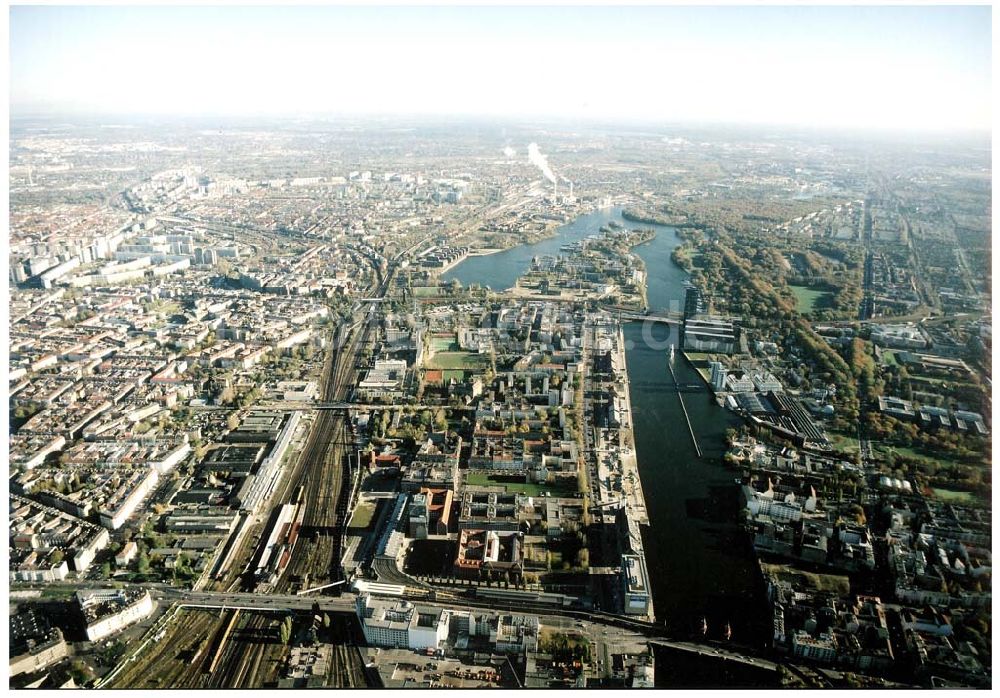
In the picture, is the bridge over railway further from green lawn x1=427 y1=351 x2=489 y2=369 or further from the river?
green lawn x1=427 y1=351 x2=489 y2=369

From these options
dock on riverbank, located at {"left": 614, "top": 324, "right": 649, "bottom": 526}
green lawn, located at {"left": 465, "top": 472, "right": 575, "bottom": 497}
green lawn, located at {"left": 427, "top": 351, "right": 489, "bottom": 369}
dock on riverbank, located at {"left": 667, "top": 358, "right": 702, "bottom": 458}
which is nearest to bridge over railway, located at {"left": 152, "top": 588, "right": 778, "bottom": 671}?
dock on riverbank, located at {"left": 614, "top": 324, "right": 649, "bottom": 526}

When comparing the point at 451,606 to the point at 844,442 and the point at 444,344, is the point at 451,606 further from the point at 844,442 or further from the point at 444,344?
the point at 444,344

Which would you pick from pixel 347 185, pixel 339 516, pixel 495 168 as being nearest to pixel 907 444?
pixel 339 516

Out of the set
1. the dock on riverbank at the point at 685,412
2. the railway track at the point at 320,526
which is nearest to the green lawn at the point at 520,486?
the railway track at the point at 320,526

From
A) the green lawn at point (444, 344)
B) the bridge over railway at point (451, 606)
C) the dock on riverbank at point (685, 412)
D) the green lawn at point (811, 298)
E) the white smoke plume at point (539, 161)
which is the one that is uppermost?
the white smoke plume at point (539, 161)

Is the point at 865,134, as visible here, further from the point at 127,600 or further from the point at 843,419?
the point at 127,600

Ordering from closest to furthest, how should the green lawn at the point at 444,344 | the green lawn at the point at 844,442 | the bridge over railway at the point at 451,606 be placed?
the bridge over railway at the point at 451,606, the green lawn at the point at 844,442, the green lawn at the point at 444,344

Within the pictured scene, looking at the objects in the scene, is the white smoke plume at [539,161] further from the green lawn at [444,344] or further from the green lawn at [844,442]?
the green lawn at [844,442]

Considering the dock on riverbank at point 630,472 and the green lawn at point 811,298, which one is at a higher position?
the green lawn at point 811,298
